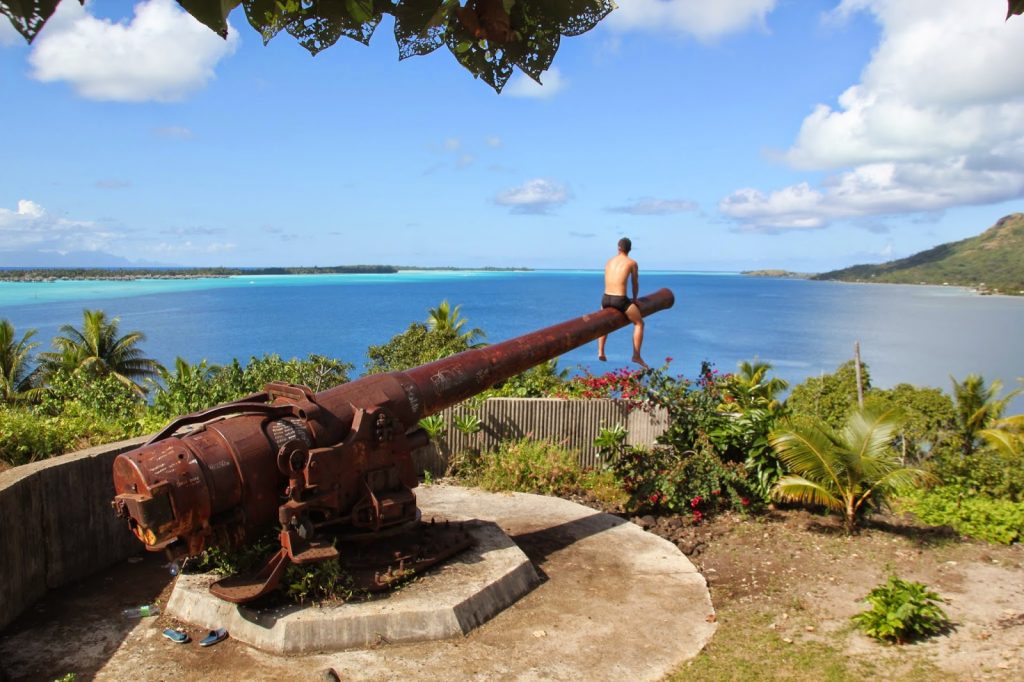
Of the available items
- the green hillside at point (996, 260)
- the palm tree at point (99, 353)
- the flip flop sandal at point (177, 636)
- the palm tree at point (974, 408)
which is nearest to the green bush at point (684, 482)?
the flip flop sandal at point (177, 636)

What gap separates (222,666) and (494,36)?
202 inches

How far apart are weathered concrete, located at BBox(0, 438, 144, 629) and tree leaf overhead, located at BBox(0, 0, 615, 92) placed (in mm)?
5743

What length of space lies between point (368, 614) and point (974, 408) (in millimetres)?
27254

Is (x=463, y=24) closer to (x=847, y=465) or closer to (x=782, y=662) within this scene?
(x=782, y=662)

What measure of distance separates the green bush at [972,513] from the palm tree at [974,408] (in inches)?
747

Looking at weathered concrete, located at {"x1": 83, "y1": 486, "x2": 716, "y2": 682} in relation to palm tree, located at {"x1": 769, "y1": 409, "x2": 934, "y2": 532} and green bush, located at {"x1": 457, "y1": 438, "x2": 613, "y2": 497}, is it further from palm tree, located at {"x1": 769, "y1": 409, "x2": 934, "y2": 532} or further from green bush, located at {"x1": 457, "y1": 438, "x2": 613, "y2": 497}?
palm tree, located at {"x1": 769, "y1": 409, "x2": 934, "y2": 532}

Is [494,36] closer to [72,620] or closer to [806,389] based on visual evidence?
[72,620]

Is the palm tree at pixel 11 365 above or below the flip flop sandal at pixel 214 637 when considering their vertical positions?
below

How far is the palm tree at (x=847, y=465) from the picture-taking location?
8648mm

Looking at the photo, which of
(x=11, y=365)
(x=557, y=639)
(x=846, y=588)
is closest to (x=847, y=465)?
(x=846, y=588)

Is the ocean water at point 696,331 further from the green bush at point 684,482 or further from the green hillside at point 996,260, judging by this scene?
the green bush at point 684,482

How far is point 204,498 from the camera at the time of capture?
500 centimetres

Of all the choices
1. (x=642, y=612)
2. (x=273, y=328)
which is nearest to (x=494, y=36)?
(x=642, y=612)

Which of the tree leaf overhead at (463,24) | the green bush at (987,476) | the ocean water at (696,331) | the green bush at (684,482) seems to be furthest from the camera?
the ocean water at (696,331)
